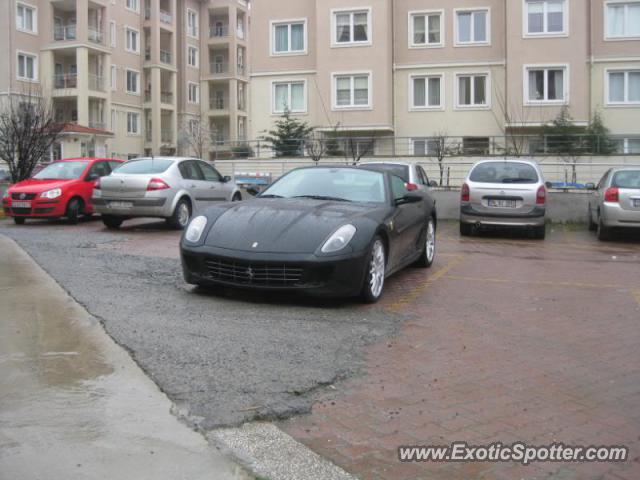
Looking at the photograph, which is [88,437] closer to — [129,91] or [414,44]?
[414,44]

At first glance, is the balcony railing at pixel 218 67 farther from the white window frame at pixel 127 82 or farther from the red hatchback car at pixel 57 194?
the red hatchback car at pixel 57 194

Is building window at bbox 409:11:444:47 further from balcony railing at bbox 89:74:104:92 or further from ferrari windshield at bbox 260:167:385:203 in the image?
ferrari windshield at bbox 260:167:385:203

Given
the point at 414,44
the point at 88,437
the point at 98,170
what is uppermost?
the point at 414,44

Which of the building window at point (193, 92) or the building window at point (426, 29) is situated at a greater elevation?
the building window at point (193, 92)

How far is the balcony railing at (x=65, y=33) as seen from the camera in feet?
154

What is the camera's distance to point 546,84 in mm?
30750

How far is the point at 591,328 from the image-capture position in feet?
21.4

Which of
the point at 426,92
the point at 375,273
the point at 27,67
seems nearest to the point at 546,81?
the point at 426,92

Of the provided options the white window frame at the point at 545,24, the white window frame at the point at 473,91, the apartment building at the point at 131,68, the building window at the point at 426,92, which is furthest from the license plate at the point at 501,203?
the apartment building at the point at 131,68

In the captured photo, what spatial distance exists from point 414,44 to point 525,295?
26624 mm

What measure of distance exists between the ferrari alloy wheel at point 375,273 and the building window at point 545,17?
26.4m

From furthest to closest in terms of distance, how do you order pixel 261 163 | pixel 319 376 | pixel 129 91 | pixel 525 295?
pixel 129 91 → pixel 261 163 → pixel 525 295 → pixel 319 376

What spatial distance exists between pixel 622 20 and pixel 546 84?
15.0 ft

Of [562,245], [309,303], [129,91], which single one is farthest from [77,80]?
[309,303]
